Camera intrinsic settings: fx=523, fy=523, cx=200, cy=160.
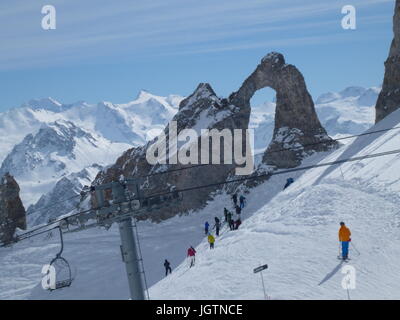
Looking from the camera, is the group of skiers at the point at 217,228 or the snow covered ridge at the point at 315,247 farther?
the group of skiers at the point at 217,228

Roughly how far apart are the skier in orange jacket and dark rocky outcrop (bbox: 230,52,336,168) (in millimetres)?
37783

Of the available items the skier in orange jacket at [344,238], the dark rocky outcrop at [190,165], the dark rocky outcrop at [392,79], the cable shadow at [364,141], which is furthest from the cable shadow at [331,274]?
the dark rocky outcrop at [392,79]

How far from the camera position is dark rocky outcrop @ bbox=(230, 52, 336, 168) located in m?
61.5

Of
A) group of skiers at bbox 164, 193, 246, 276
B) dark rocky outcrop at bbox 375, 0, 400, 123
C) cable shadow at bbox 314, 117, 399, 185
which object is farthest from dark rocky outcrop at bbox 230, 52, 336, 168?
group of skiers at bbox 164, 193, 246, 276

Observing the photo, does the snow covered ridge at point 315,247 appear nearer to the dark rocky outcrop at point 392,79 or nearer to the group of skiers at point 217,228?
the group of skiers at point 217,228

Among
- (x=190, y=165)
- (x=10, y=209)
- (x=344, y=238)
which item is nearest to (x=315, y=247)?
(x=344, y=238)

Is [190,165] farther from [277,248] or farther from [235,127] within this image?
[277,248]

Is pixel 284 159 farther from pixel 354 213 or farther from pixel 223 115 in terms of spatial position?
pixel 354 213

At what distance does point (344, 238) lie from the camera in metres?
22.2

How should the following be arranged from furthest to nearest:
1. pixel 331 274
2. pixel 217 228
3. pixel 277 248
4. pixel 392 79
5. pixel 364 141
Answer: pixel 392 79
pixel 364 141
pixel 217 228
pixel 277 248
pixel 331 274

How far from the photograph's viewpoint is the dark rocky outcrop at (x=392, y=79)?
202 ft

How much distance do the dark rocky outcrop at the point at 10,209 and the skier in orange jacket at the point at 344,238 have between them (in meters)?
48.9

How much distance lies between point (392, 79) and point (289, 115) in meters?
12.8

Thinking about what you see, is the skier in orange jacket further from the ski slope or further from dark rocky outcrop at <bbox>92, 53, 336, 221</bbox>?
dark rocky outcrop at <bbox>92, 53, 336, 221</bbox>
